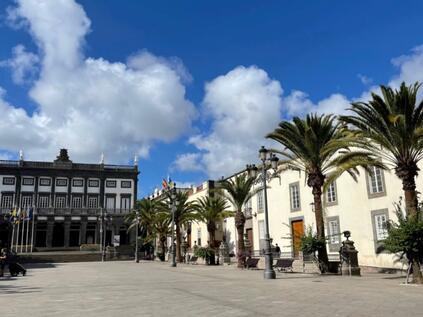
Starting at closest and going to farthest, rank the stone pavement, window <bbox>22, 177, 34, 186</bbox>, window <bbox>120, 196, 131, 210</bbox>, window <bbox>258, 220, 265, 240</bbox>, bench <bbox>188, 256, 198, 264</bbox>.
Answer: the stone pavement < window <bbox>258, 220, 265, 240</bbox> < bench <bbox>188, 256, 198, 264</bbox> < window <bbox>22, 177, 34, 186</bbox> < window <bbox>120, 196, 131, 210</bbox>

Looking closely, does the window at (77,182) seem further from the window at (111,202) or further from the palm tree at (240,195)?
the palm tree at (240,195)

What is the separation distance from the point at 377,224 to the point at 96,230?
186 feet

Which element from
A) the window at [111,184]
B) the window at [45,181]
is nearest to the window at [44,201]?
the window at [45,181]

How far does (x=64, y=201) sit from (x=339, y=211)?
5550 cm

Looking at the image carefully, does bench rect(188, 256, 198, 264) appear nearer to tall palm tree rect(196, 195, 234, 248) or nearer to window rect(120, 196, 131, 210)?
tall palm tree rect(196, 195, 234, 248)

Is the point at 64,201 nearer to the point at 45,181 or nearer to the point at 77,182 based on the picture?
the point at 77,182

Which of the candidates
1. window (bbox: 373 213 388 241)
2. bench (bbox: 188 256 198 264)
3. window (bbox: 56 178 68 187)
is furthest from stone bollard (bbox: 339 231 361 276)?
window (bbox: 56 178 68 187)

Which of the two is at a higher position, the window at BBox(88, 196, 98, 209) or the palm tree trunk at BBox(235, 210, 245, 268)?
the window at BBox(88, 196, 98, 209)

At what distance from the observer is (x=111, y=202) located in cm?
7562

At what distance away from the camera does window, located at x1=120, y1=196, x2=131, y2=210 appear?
76.1 m

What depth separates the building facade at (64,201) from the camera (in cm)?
6966

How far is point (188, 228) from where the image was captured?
55656 mm

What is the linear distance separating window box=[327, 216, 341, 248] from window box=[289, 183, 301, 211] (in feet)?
11.9

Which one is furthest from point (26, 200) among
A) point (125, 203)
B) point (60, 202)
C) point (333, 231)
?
point (333, 231)
